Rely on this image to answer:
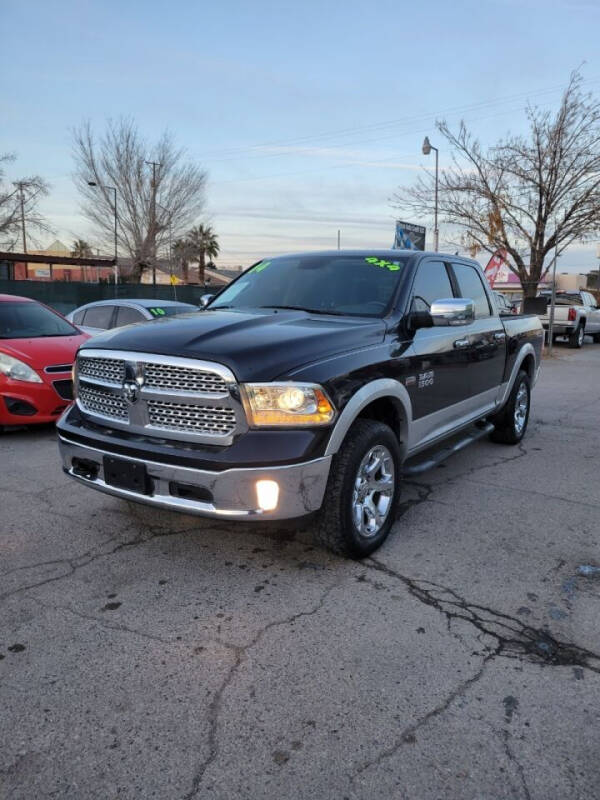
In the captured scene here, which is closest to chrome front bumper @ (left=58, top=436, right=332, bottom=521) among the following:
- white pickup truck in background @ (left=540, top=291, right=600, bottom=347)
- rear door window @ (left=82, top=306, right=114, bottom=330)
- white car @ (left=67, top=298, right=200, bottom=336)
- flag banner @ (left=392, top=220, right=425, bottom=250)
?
white car @ (left=67, top=298, right=200, bottom=336)

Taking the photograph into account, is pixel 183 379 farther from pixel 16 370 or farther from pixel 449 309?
pixel 16 370

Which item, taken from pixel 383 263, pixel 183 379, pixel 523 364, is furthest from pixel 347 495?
pixel 523 364

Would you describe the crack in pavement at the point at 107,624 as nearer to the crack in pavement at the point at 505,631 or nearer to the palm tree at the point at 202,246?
the crack in pavement at the point at 505,631

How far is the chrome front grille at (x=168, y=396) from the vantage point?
10.1 ft

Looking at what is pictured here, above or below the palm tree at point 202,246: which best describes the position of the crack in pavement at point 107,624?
below

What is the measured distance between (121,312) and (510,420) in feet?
19.9

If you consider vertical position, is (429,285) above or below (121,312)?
above

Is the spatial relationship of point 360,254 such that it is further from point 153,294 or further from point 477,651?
point 153,294

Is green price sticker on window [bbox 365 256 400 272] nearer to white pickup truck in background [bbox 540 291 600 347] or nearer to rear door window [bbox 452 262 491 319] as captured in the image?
rear door window [bbox 452 262 491 319]

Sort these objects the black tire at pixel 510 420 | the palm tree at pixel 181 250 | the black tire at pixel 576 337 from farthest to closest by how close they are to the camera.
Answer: the palm tree at pixel 181 250 < the black tire at pixel 576 337 < the black tire at pixel 510 420

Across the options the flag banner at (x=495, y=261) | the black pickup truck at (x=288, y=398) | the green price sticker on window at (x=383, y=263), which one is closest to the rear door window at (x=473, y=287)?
the black pickup truck at (x=288, y=398)

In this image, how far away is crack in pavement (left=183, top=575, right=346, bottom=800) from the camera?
203cm

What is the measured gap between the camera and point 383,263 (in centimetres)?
448

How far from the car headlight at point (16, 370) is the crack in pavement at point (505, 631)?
181 inches
